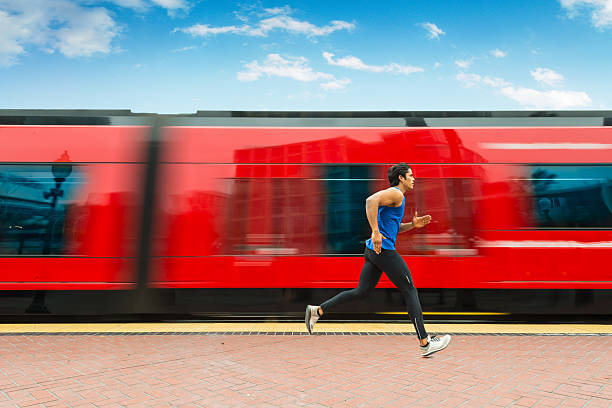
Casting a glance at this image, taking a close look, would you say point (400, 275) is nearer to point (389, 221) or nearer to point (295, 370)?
point (389, 221)

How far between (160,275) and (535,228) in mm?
5018

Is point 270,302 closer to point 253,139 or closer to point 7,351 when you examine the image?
point 253,139

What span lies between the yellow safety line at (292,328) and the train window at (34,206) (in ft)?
3.34

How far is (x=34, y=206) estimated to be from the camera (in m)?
5.86

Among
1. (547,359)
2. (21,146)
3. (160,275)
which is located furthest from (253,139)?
(547,359)

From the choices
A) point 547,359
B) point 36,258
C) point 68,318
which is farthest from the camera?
point 68,318

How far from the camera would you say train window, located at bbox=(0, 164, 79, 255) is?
19.1 feet

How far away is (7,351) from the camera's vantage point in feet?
14.1

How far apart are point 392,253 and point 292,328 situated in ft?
6.49

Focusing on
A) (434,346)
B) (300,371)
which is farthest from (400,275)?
(300,371)

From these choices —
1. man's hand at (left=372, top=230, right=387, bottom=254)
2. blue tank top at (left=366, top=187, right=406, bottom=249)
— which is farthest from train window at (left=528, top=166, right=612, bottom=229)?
man's hand at (left=372, top=230, right=387, bottom=254)

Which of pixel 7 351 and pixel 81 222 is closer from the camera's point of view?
pixel 7 351

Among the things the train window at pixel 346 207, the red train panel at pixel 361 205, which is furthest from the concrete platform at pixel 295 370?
the train window at pixel 346 207

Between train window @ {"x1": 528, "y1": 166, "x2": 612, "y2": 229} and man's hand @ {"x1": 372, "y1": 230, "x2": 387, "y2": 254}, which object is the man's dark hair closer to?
man's hand @ {"x1": 372, "y1": 230, "x2": 387, "y2": 254}
